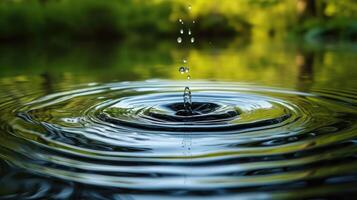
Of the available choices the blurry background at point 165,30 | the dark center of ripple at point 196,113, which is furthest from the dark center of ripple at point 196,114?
the blurry background at point 165,30

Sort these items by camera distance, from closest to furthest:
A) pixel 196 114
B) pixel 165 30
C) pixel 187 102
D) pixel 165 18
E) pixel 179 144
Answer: pixel 179 144
pixel 196 114
pixel 187 102
pixel 165 30
pixel 165 18

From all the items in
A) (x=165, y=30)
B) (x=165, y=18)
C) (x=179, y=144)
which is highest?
(x=165, y=18)

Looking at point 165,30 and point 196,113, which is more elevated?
point 165,30

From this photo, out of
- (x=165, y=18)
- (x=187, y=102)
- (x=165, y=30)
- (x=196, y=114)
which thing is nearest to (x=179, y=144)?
(x=196, y=114)

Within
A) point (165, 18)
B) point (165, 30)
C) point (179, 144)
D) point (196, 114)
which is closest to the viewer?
point (179, 144)

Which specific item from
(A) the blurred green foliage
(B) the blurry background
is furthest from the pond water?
(A) the blurred green foliage

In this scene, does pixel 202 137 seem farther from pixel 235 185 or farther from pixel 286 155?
pixel 235 185

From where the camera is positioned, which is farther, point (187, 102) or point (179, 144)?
point (187, 102)

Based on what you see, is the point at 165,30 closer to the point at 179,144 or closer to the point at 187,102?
the point at 187,102
